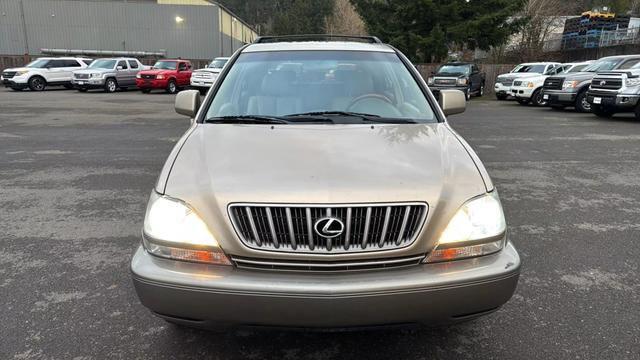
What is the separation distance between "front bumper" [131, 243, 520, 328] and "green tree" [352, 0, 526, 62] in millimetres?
26075

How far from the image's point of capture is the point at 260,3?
352 feet

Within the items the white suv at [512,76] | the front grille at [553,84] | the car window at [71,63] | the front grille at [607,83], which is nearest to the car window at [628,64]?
the front grille at [607,83]

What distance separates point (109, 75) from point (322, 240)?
2485 centimetres

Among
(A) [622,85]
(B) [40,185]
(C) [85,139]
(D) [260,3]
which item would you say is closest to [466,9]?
(A) [622,85]

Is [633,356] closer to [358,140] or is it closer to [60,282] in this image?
[358,140]

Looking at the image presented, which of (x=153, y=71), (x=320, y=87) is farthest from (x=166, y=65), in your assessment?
(x=320, y=87)

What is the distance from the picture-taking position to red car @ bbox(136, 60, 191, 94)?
77.7ft

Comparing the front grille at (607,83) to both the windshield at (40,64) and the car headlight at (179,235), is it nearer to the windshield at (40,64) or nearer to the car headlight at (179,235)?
the car headlight at (179,235)

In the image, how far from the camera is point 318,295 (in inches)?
81.7

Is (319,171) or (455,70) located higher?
(455,70)

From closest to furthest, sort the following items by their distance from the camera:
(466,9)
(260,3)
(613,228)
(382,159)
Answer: (382,159) → (613,228) → (466,9) → (260,3)

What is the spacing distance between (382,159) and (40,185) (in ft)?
18.2

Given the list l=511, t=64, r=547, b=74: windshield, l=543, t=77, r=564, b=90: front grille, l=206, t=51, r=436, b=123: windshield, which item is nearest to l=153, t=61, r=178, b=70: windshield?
l=511, t=64, r=547, b=74: windshield

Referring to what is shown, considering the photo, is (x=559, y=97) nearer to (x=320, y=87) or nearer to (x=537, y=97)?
(x=537, y=97)
